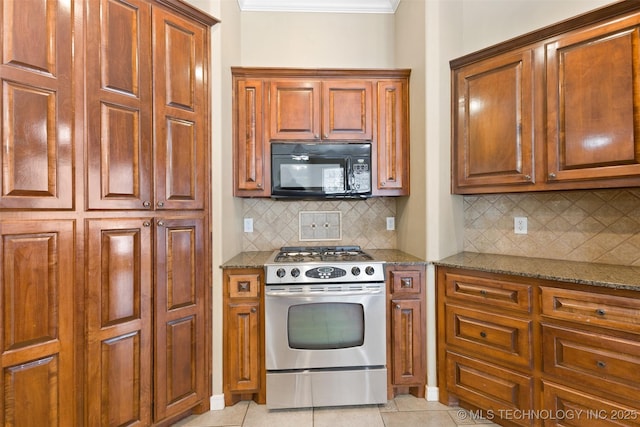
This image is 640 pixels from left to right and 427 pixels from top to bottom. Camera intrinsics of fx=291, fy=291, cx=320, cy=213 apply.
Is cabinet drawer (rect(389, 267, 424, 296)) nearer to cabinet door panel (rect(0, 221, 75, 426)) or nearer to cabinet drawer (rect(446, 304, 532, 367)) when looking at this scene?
cabinet drawer (rect(446, 304, 532, 367))

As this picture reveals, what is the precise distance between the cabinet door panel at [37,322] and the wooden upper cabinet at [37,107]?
16 cm

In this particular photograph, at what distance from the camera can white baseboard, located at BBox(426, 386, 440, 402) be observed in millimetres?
2082

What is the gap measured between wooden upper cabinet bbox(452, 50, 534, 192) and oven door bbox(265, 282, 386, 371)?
42.7 inches

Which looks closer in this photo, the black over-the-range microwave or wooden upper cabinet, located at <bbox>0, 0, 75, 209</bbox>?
wooden upper cabinet, located at <bbox>0, 0, 75, 209</bbox>

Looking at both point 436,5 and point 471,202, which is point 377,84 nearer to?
point 436,5

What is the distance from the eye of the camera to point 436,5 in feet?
7.06

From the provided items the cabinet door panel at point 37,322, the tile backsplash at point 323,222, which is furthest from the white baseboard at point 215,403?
the tile backsplash at point 323,222

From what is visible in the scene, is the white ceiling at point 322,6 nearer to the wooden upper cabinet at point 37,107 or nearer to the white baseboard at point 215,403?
the wooden upper cabinet at point 37,107

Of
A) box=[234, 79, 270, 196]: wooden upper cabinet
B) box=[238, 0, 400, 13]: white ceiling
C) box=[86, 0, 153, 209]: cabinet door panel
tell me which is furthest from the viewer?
box=[238, 0, 400, 13]: white ceiling

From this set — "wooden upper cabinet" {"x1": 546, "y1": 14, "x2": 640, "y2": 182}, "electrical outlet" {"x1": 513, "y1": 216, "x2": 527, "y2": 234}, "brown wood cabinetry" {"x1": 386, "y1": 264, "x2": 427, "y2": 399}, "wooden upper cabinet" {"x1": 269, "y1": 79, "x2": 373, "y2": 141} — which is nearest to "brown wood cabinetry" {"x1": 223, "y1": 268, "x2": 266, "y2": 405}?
"brown wood cabinetry" {"x1": 386, "y1": 264, "x2": 427, "y2": 399}

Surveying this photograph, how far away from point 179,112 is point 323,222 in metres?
1.46

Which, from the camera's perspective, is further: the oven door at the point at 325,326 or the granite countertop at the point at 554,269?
the oven door at the point at 325,326

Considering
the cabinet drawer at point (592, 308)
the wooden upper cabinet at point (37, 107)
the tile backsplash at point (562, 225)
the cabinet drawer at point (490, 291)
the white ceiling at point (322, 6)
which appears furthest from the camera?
the white ceiling at point (322, 6)

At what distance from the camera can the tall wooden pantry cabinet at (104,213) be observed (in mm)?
1301
